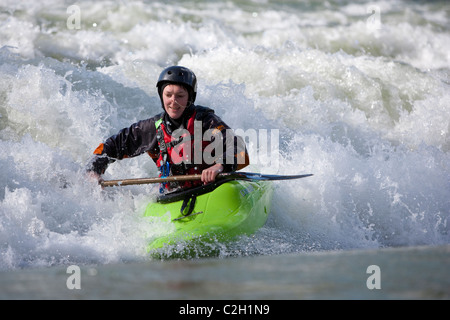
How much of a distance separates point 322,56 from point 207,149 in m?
6.94

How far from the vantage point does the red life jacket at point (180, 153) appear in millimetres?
5102

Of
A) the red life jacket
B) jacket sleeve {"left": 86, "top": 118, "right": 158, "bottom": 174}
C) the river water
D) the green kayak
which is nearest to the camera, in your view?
the river water

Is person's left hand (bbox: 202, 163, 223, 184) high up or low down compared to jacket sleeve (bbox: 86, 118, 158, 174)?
down

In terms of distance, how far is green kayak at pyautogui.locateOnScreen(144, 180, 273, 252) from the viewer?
4594 mm

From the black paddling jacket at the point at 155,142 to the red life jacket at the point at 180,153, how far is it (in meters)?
0.05

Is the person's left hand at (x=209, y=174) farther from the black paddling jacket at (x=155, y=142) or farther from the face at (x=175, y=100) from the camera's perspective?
the face at (x=175, y=100)

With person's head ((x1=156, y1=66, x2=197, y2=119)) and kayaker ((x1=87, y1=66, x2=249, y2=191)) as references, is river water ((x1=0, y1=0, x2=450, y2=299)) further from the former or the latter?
person's head ((x1=156, y1=66, x2=197, y2=119))

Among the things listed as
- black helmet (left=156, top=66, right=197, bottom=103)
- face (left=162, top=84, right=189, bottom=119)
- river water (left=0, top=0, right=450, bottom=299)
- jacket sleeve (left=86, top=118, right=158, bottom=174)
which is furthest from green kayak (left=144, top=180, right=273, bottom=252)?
black helmet (left=156, top=66, right=197, bottom=103)

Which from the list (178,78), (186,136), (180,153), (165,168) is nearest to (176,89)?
(178,78)

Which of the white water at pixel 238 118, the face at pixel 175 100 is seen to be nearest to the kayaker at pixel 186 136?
the face at pixel 175 100

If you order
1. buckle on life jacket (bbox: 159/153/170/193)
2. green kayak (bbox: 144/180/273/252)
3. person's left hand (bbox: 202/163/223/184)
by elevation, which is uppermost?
buckle on life jacket (bbox: 159/153/170/193)

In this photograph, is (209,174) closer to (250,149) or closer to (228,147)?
(228,147)

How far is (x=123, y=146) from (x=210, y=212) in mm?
1105

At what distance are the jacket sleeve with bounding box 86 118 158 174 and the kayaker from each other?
0.9 inches
